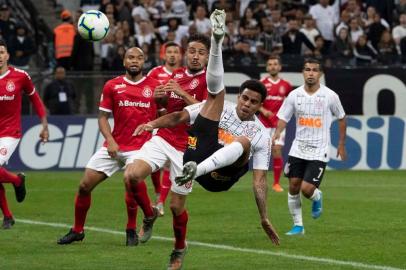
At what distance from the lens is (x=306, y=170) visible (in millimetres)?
14680

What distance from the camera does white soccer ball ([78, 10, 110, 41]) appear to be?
47.4 feet

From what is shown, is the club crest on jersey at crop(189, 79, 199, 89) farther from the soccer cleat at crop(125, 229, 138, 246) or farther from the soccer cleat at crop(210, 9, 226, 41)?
the soccer cleat at crop(210, 9, 226, 41)

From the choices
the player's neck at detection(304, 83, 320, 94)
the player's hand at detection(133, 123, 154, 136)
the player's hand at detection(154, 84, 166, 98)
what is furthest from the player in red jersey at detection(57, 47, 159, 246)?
the player's neck at detection(304, 83, 320, 94)

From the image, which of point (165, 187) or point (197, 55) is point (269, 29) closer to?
point (165, 187)

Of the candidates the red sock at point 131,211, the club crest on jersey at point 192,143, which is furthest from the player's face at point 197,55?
the red sock at point 131,211

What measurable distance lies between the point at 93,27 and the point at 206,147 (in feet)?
13.7

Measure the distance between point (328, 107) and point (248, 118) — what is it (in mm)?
3777

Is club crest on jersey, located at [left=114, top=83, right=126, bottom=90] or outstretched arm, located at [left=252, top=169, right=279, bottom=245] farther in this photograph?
club crest on jersey, located at [left=114, top=83, right=126, bottom=90]

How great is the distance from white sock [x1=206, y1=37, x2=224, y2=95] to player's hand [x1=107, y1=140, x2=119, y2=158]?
2.58m

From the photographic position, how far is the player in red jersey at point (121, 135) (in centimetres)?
1321

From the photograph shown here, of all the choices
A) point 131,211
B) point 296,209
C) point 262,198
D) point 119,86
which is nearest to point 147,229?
point 131,211

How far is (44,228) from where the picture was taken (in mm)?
14961

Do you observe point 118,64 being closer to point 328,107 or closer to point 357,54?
point 357,54

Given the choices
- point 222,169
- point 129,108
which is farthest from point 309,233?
point 222,169
